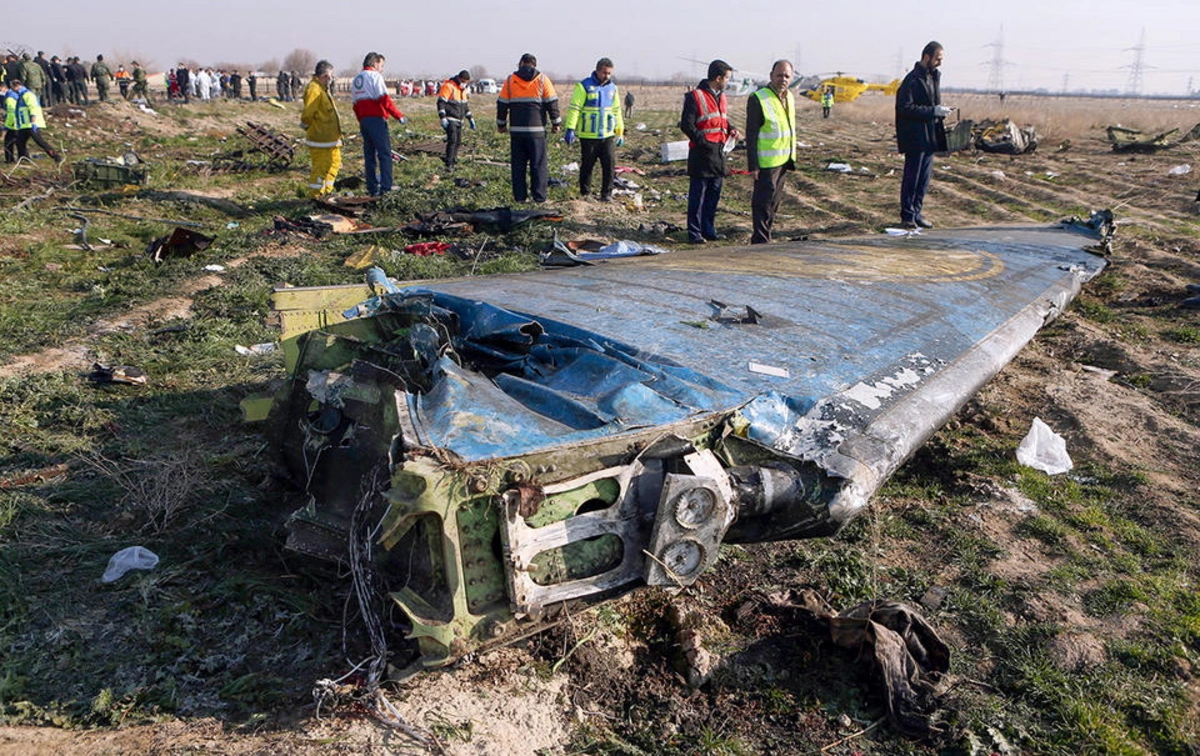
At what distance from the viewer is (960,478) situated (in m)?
4.25

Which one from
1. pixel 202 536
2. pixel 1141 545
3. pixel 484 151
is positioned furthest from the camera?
pixel 484 151

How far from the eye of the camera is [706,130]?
8836mm

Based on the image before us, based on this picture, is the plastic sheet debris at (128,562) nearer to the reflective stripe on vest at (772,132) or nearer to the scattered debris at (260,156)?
the reflective stripe on vest at (772,132)

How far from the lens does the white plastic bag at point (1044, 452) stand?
4340 mm

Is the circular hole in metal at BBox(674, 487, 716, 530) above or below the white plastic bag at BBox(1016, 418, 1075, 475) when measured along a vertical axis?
above

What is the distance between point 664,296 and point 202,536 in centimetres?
249

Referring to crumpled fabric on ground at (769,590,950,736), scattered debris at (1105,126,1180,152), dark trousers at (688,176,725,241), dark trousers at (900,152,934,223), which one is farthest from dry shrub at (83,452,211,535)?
scattered debris at (1105,126,1180,152)

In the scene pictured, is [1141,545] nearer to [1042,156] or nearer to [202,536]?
[202,536]

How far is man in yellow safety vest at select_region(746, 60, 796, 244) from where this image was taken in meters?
8.06

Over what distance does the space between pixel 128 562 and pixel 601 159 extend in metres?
8.47

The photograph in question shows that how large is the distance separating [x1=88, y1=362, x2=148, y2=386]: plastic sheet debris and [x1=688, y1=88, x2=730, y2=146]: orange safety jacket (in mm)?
6094

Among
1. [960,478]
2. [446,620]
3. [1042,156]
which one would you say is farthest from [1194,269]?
[1042,156]

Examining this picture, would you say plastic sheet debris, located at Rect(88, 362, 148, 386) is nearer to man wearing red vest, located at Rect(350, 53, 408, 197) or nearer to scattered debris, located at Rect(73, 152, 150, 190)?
man wearing red vest, located at Rect(350, 53, 408, 197)

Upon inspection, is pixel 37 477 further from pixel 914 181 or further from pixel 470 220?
pixel 914 181
